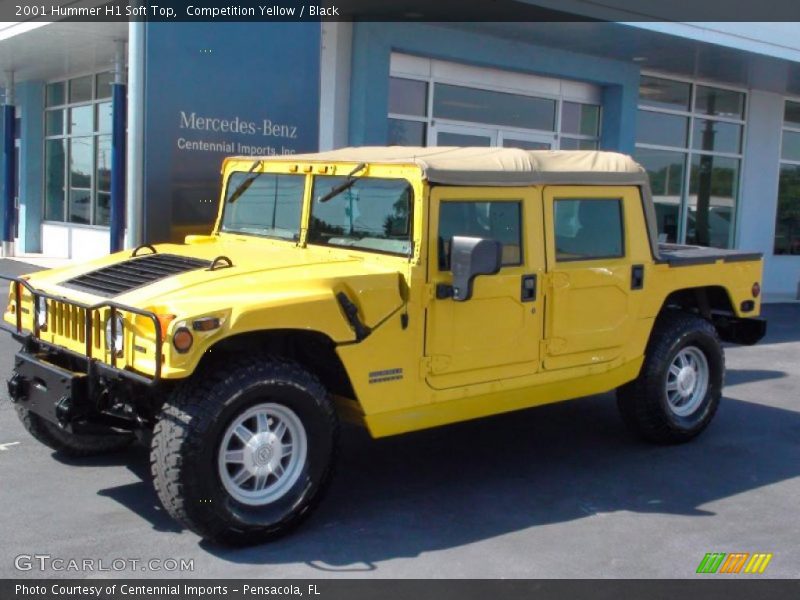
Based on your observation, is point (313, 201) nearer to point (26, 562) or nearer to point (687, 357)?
point (26, 562)

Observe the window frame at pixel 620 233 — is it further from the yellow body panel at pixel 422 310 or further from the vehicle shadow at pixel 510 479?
the vehicle shadow at pixel 510 479

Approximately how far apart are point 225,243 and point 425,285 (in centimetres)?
166

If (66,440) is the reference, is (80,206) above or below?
above

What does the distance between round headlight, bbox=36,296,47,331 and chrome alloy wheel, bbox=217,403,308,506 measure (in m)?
1.35

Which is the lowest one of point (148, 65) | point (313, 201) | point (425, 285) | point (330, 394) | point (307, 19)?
point (330, 394)

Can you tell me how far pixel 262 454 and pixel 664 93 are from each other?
12040 mm

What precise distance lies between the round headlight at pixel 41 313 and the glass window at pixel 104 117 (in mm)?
11696

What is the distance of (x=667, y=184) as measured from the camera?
15.2m

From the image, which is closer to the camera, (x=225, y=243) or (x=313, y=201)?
(x=313, y=201)

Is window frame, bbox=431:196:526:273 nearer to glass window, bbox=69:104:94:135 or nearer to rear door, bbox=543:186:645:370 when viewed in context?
rear door, bbox=543:186:645:370

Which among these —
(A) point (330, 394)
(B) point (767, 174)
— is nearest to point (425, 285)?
(A) point (330, 394)

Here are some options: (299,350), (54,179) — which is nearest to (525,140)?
(299,350)

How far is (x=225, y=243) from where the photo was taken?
592cm

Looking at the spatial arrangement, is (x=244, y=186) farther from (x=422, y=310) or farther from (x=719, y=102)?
(x=719, y=102)
